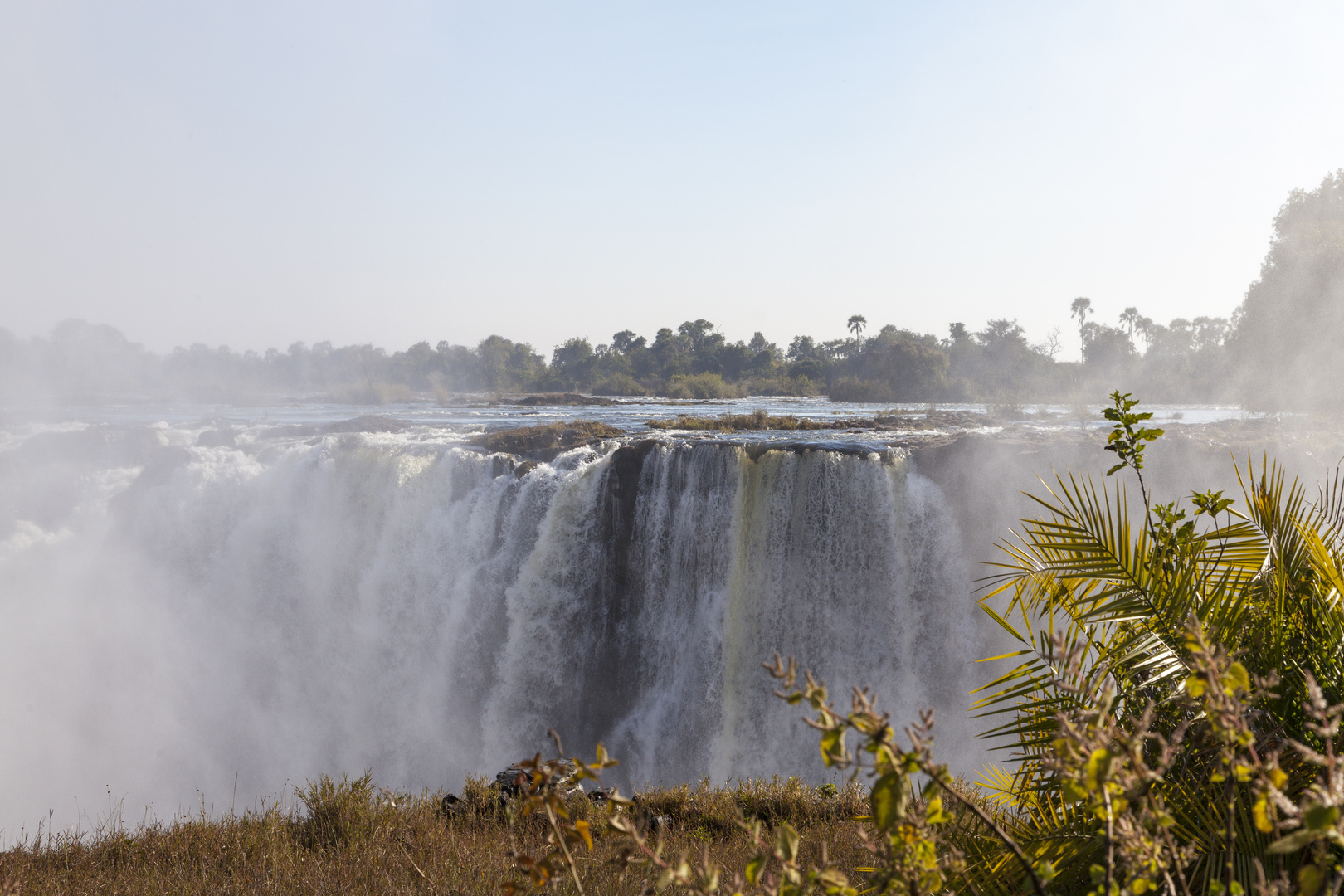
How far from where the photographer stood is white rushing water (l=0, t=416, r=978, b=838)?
11.4m

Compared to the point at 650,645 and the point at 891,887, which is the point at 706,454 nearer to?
the point at 650,645

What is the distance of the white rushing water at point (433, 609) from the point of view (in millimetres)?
11422

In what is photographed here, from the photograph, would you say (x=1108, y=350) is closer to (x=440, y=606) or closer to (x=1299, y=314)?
(x=1299, y=314)

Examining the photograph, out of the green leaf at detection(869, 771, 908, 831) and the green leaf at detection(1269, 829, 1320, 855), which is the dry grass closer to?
the green leaf at detection(869, 771, 908, 831)

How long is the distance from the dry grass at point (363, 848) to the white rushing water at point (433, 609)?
5118 mm

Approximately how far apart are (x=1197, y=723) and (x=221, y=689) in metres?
15.4

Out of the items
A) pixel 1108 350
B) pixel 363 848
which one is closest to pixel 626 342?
pixel 1108 350

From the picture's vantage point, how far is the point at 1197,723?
99.1 inches

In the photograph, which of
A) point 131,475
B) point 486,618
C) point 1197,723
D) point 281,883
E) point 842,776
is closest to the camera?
point 1197,723

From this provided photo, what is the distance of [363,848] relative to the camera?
478 centimetres

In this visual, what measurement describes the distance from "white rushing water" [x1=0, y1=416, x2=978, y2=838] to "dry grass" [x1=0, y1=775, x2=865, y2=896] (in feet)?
16.8

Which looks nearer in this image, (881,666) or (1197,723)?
(1197,723)

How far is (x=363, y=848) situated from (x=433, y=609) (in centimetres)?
872

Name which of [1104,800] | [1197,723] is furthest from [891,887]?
[1197,723]
